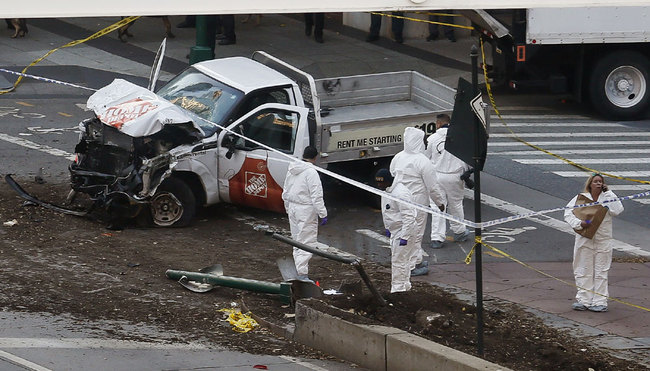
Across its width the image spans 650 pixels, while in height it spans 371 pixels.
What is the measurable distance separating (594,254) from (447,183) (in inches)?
123

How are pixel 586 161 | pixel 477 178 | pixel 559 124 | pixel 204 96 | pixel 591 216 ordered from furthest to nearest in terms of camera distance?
pixel 559 124, pixel 586 161, pixel 204 96, pixel 591 216, pixel 477 178

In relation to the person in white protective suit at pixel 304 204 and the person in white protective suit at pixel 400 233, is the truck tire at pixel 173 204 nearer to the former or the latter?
the person in white protective suit at pixel 304 204

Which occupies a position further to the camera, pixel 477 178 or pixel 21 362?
pixel 21 362

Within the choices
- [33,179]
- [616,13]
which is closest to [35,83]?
[33,179]

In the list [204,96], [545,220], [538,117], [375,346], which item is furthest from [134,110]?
[538,117]

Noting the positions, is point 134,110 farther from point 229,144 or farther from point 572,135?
point 572,135

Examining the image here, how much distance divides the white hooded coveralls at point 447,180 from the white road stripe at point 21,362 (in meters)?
6.32

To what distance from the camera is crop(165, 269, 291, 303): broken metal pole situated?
10.8 metres

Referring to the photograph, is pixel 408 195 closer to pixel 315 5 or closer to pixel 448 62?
pixel 315 5

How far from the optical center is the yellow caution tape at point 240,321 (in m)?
10.3

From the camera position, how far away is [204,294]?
443 inches

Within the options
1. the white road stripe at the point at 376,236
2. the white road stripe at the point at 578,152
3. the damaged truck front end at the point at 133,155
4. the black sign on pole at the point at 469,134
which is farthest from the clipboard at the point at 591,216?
the white road stripe at the point at 578,152

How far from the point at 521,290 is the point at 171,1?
7864 millimetres

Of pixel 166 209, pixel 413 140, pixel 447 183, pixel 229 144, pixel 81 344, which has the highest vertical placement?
pixel 413 140
